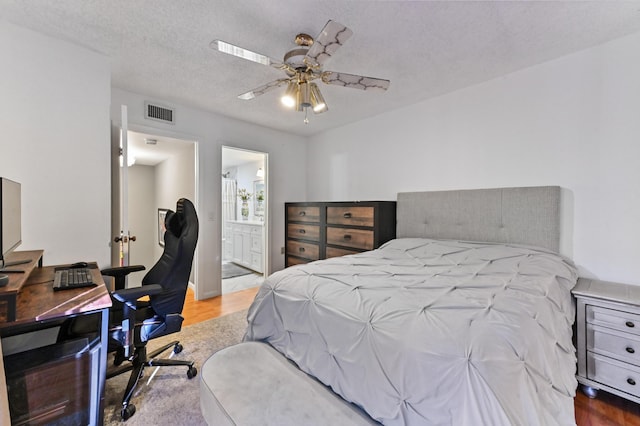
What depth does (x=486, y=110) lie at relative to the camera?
268 centimetres

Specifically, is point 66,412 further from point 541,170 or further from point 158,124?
point 541,170

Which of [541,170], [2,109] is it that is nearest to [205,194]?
[2,109]

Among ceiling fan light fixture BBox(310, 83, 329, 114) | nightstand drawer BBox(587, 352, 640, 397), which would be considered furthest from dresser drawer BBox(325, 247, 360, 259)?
nightstand drawer BBox(587, 352, 640, 397)

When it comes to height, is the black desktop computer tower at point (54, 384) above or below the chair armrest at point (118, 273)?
below

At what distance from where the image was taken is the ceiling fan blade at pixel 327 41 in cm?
140

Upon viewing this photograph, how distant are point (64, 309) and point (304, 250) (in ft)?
10.0

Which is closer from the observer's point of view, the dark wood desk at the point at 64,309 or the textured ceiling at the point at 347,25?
the dark wood desk at the point at 64,309

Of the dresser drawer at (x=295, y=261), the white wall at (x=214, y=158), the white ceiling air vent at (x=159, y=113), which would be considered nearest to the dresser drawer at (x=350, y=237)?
the dresser drawer at (x=295, y=261)

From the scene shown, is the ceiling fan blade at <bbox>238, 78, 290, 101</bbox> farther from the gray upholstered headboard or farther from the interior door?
the gray upholstered headboard

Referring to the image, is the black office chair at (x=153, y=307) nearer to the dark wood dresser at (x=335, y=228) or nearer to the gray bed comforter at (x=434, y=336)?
the gray bed comforter at (x=434, y=336)

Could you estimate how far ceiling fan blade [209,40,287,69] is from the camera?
60.8 inches

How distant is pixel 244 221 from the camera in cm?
586

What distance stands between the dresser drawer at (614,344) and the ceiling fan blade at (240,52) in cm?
272

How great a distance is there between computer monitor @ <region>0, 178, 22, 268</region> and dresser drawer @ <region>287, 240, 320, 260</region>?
2909 millimetres
